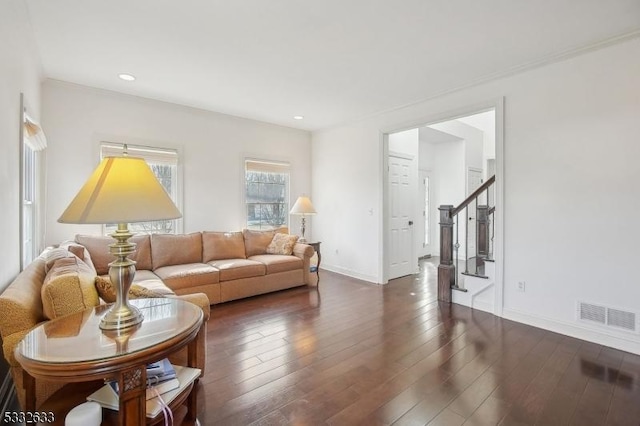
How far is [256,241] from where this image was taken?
489 centimetres

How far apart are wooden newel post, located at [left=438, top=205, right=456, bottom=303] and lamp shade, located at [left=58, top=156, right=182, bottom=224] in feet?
11.6

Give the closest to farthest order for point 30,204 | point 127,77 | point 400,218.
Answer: point 30,204
point 127,77
point 400,218

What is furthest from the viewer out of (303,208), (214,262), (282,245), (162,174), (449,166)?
(449,166)

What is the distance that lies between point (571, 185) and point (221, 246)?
420 centimetres

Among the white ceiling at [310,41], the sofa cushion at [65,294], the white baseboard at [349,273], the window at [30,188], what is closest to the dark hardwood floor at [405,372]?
the sofa cushion at [65,294]

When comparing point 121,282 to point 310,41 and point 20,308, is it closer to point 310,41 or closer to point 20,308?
point 20,308

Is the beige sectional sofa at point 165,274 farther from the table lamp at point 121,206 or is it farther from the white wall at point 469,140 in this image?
the white wall at point 469,140

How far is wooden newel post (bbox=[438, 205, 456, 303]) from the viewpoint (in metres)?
4.02

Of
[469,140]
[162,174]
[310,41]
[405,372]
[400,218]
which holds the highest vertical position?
[469,140]

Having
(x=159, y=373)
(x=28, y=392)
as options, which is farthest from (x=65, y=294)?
(x=159, y=373)

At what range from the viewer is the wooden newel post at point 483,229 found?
4327 millimetres

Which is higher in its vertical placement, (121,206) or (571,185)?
(571,185)

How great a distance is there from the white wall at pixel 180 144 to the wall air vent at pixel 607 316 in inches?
171

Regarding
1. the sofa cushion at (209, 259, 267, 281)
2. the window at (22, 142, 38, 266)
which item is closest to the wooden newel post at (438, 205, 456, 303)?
the sofa cushion at (209, 259, 267, 281)
